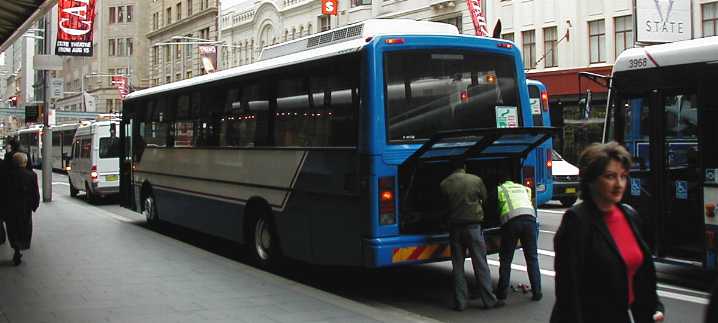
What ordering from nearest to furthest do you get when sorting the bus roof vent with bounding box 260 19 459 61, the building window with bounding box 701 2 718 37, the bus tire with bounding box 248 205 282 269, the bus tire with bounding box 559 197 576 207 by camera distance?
1. the bus roof vent with bounding box 260 19 459 61
2. the bus tire with bounding box 248 205 282 269
3. the bus tire with bounding box 559 197 576 207
4. the building window with bounding box 701 2 718 37

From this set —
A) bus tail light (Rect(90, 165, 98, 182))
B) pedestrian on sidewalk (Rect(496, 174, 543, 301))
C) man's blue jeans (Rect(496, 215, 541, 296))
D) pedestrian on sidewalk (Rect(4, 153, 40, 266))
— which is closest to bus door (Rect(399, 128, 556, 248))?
pedestrian on sidewalk (Rect(496, 174, 543, 301))

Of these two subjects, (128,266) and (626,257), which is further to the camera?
(128,266)

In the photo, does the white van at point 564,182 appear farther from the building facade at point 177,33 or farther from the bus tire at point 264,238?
the building facade at point 177,33

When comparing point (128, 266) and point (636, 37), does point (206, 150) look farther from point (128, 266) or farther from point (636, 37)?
point (636, 37)

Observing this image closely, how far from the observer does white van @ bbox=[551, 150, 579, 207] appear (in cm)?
2048

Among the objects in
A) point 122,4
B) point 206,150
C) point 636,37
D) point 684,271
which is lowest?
point 684,271

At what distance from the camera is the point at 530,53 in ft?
107

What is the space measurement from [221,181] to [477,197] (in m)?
5.25

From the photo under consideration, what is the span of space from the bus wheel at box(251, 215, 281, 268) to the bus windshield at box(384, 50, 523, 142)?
2.89 meters

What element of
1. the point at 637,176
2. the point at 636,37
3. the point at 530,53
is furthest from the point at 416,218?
the point at 530,53

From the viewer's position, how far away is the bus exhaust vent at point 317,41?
9.22 m

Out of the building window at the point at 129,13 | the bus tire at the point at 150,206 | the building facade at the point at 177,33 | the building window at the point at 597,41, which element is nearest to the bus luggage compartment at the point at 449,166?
the bus tire at the point at 150,206

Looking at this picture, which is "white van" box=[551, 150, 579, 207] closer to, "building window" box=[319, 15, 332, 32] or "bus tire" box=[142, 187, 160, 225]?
"bus tire" box=[142, 187, 160, 225]

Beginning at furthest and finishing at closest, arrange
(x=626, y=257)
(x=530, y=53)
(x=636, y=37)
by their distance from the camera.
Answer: (x=530, y=53), (x=636, y=37), (x=626, y=257)
